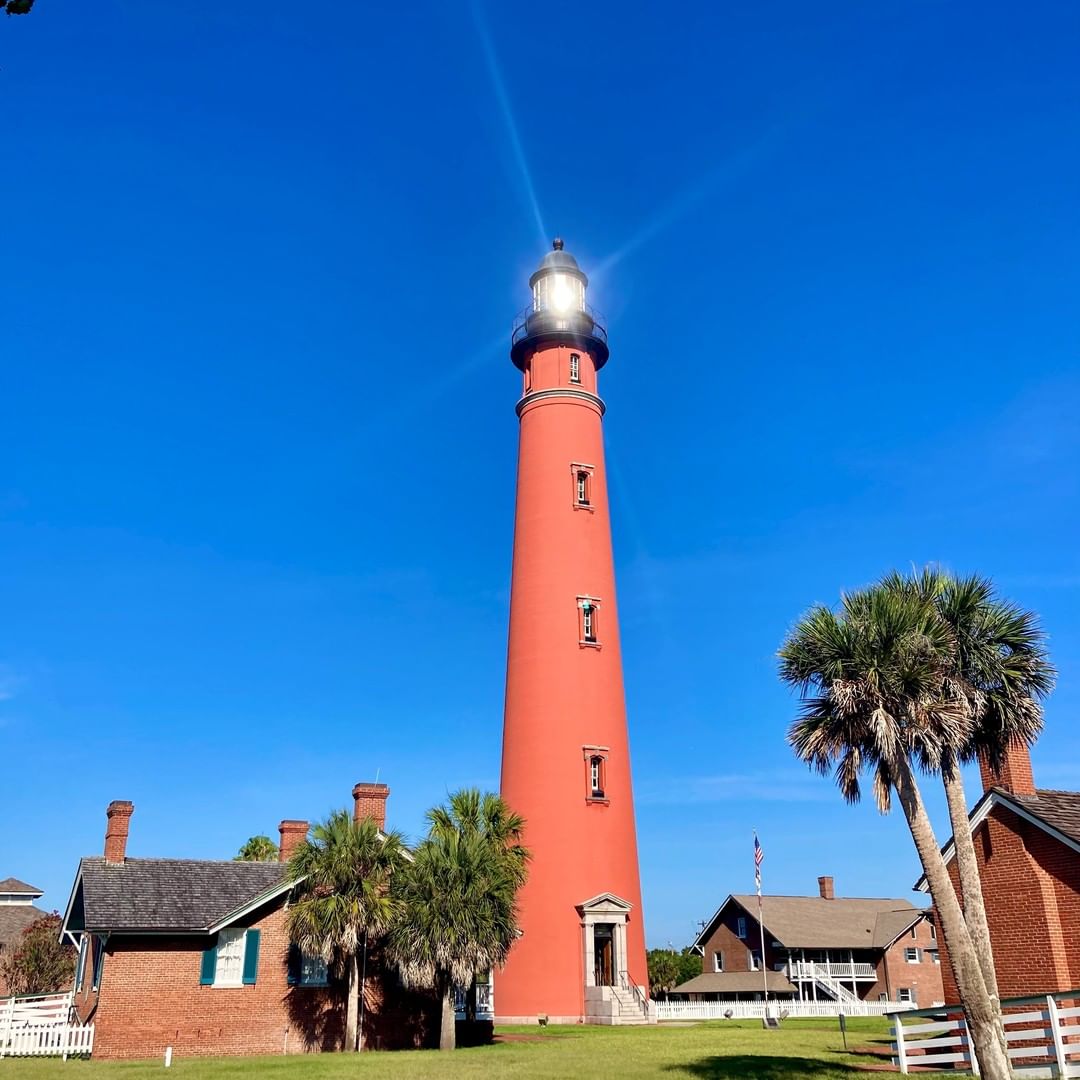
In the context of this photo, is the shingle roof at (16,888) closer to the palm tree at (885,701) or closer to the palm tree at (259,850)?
the palm tree at (259,850)

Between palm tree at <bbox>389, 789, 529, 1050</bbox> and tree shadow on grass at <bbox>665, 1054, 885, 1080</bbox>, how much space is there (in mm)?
7508

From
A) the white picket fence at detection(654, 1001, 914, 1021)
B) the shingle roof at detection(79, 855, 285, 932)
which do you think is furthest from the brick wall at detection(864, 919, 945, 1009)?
the shingle roof at detection(79, 855, 285, 932)

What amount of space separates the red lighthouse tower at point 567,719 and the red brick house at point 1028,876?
43.1ft

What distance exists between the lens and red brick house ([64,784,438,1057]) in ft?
92.3

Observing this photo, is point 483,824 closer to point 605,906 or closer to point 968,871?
point 605,906

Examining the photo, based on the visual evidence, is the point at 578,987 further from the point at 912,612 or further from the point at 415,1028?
the point at 912,612

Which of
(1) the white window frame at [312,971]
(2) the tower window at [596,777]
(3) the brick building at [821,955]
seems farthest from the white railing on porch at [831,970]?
(1) the white window frame at [312,971]

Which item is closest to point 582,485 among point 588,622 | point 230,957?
point 588,622

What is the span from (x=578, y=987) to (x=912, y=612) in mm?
21755

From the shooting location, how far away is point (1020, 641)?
21969 millimetres

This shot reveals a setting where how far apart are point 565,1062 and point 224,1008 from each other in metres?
10.9

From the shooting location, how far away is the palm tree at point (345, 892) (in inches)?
1133

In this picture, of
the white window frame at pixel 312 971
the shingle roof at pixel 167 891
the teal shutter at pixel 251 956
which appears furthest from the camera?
the white window frame at pixel 312 971

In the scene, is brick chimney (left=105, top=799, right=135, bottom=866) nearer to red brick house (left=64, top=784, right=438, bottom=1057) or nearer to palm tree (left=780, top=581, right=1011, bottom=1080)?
red brick house (left=64, top=784, right=438, bottom=1057)
